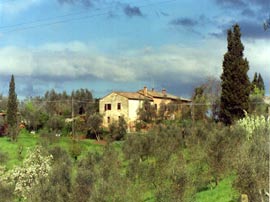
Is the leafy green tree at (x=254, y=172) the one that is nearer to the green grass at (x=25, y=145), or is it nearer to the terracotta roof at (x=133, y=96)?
the green grass at (x=25, y=145)

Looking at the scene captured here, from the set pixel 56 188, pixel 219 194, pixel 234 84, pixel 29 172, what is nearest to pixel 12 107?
pixel 234 84

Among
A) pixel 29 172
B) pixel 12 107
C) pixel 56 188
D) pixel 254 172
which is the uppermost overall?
pixel 12 107

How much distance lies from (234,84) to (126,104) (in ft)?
74.1

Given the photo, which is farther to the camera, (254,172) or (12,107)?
(12,107)

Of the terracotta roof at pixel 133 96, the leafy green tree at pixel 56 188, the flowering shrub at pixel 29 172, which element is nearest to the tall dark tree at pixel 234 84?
the flowering shrub at pixel 29 172

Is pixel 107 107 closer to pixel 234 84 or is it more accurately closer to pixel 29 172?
pixel 234 84

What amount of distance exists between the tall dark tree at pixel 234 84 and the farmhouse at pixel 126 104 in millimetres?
19756

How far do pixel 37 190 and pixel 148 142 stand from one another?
13710 millimetres

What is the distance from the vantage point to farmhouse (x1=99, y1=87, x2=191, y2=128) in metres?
54.1

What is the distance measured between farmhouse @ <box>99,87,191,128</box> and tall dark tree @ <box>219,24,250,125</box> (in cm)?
1976

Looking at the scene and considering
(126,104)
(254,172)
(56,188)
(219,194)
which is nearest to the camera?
(254,172)

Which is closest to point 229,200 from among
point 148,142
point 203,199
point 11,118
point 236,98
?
point 203,199

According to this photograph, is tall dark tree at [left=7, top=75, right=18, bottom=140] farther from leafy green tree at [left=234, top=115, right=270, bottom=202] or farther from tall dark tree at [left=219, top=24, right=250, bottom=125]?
leafy green tree at [left=234, top=115, right=270, bottom=202]

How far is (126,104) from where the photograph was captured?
A: 178 feet
